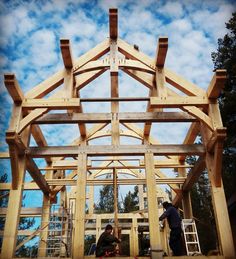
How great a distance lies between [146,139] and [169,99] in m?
3.53

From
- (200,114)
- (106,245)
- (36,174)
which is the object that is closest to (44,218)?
(36,174)

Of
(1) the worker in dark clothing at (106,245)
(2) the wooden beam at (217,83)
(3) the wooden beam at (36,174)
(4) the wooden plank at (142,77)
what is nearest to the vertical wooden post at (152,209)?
(1) the worker in dark clothing at (106,245)

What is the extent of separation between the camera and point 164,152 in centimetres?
758

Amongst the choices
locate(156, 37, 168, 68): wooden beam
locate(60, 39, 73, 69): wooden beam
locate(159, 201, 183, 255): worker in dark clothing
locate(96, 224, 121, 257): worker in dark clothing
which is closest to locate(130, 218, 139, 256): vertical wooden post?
locate(159, 201, 183, 255): worker in dark clothing

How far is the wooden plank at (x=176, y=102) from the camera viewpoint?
7.25m

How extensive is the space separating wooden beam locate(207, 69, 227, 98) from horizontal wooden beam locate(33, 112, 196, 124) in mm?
889

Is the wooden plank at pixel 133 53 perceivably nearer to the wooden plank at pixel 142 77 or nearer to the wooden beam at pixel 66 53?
the wooden plank at pixel 142 77

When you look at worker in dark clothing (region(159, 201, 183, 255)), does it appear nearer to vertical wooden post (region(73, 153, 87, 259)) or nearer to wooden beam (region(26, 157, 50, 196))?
vertical wooden post (region(73, 153, 87, 259))

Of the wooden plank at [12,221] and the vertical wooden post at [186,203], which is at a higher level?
the vertical wooden post at [186,203]

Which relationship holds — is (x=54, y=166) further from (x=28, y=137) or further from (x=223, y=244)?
(x=223, y=244)

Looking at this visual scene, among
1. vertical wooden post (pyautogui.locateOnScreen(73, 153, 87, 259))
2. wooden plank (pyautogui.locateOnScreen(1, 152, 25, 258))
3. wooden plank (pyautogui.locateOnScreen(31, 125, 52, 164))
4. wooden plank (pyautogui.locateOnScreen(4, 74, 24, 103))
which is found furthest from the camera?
wooden plank (pyautogui.locateOnScreen(31, 125, 52, 164))

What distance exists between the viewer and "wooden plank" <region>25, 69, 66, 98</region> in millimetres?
7585

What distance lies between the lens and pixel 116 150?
753 cm

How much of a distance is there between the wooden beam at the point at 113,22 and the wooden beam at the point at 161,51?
4.82ft
